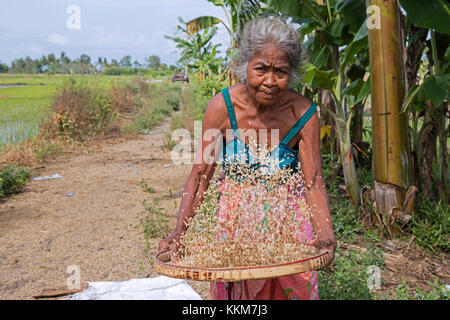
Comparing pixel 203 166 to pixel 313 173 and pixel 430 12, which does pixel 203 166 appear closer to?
pixel 313 173

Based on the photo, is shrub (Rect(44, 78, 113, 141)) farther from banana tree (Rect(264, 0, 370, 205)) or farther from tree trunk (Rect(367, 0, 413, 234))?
tree trunk (Rect(367, 0, 413, 234))

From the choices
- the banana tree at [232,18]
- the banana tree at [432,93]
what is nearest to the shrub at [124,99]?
the banana tree at [232,18]

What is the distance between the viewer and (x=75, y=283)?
10.2 feet

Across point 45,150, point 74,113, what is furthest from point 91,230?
point 74,113

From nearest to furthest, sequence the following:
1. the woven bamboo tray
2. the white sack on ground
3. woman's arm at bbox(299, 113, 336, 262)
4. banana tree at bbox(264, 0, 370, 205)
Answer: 1. the woven bamboo tray
2. woman's arm at bbox(299, 113, 336, 262)
3. the white sack on ground
4. banana tree at bbox(264, 0, 370, 205)

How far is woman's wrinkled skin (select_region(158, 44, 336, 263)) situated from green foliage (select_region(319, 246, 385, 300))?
105 centimetres

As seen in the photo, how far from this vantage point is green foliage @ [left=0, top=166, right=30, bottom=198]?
5.49 m

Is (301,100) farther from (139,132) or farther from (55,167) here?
(139,132)

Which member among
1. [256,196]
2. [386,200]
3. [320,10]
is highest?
[320,10]

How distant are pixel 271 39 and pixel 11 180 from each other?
5014 mm

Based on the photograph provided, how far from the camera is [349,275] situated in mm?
2768

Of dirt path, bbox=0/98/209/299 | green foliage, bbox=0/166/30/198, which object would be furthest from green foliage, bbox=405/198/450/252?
green foliage, bbox=0/166/30/198
